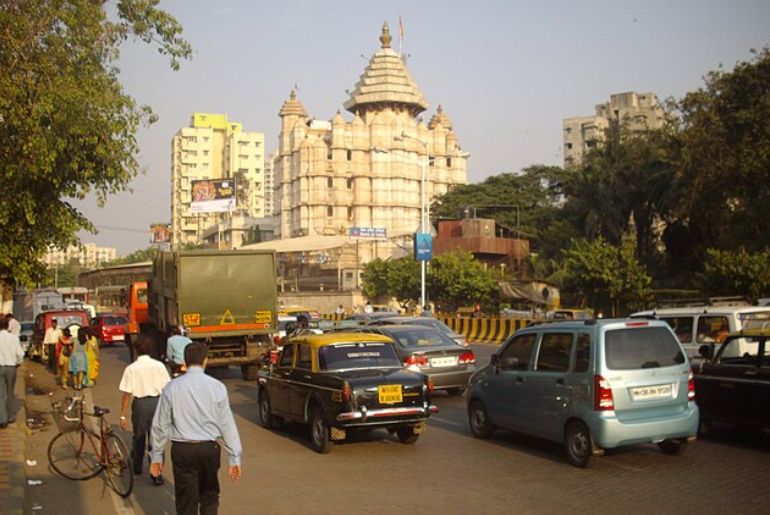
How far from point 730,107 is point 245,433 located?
30962 mm

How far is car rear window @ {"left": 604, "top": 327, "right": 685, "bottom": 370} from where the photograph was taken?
9.73 m

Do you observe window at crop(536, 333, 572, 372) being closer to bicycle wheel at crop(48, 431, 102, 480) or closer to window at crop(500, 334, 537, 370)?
window at crop(500, 334, 537, 370)

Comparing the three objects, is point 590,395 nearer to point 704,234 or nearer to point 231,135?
point 704,234

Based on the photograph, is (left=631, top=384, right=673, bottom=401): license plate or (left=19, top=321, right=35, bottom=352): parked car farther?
(left=19, top=321, right=35, bottom=352): parked car

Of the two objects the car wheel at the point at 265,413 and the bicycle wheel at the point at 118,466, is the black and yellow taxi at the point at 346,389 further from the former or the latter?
the bicycle wheel at the point at 118,466

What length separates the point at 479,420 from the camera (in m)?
12.1

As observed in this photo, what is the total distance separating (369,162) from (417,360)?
10547 centimetres

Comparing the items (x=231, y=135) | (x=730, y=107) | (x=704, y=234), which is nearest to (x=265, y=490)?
(x=730, y=107)

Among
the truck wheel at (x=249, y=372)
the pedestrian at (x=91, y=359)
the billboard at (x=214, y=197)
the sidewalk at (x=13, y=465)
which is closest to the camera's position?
the sidewalk at (x=13, y=465)

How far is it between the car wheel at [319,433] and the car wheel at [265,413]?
6.55ft

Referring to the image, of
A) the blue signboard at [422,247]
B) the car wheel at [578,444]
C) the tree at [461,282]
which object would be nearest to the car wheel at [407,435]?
the car wheel at [578,444]

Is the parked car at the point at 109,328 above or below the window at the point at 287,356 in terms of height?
below

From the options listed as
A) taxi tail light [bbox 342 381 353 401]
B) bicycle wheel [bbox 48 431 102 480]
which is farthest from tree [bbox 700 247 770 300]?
bicycle wheel [bbox 48 431 102 480]

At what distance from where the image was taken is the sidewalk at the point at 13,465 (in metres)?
8.48
